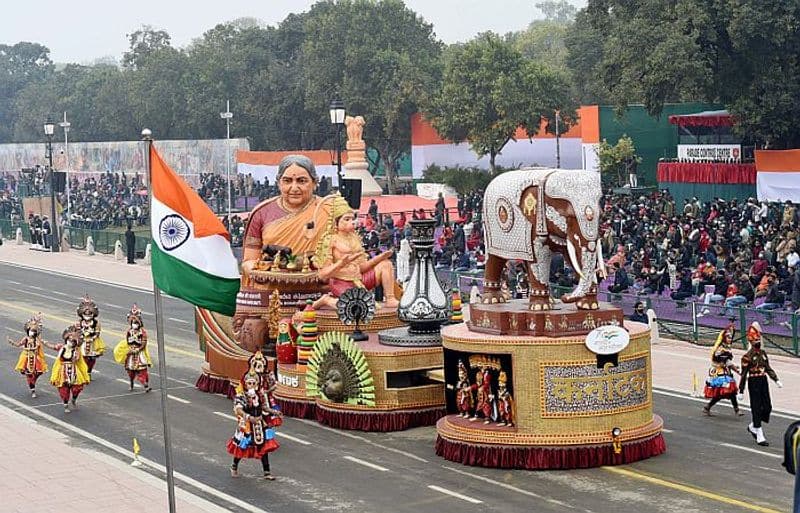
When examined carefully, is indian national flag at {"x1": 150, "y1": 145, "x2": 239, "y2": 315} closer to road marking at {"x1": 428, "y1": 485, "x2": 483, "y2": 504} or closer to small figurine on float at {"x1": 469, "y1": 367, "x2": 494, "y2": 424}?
road marking at {"x1": 428, "y1": 485, "x2": 483, "y2": 504}

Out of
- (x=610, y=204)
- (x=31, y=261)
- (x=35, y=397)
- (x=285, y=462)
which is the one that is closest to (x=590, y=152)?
(x=610, y=204)

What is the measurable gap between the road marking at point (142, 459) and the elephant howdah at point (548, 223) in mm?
5245

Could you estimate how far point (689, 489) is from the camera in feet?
63.9

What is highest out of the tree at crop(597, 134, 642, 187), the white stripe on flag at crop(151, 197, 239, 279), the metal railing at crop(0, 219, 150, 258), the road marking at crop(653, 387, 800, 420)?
the tree at crop(597, 134, 642, 187)

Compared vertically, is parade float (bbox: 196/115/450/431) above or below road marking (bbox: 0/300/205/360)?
above

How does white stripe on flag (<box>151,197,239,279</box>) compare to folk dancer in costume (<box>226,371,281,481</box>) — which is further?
folk dancer in costume (<box>226,371,281,481</box>)

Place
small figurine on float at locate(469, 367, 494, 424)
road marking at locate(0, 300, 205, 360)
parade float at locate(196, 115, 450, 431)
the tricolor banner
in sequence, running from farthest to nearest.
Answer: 1. the tricolor banner
2. road marking at locate(0, 300, 205, 360)
3. parade float at locate(196, 115, 450, 431)
4. small figurine on float at locate(469, 367, 494, 424)

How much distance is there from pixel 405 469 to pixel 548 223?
4.23 meters

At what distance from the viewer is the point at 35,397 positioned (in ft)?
95.9

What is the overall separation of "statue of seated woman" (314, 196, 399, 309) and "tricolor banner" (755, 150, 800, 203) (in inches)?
897

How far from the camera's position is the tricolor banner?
1821 inches

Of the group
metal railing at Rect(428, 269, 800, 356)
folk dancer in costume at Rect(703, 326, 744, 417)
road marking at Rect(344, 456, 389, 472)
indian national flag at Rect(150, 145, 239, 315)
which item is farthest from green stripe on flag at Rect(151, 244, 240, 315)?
metal railing at Rect(428, 269, 800, 356)

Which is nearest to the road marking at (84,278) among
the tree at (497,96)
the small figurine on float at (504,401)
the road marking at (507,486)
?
the tree at (497,96)

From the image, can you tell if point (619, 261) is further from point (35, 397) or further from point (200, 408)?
point (35, 397)
